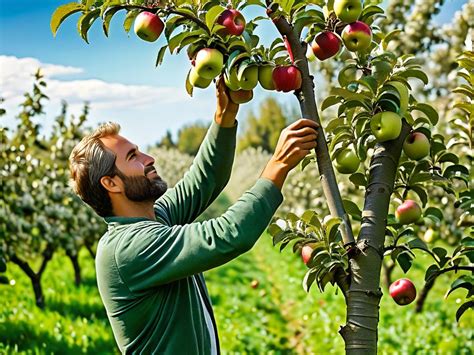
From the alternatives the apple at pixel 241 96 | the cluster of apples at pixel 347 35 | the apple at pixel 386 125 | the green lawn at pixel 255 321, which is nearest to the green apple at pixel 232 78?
the apple at pixel 241 96

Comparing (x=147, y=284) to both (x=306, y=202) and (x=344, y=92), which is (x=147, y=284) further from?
(x=306, y=202)

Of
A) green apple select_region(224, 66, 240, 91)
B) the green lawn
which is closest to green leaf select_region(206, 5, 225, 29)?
green apple select_region(224, 66, 240, 91)

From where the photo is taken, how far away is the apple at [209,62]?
1.90m

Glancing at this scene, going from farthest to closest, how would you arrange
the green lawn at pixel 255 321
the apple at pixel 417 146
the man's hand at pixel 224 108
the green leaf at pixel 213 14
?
the green lawn at pixel 255 321, the man's hand at pixel 224 108, the apple at pixel 417 146, the green leaf at pixel 213 14

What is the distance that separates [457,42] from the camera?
8.45 m

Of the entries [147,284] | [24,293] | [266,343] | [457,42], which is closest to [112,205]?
[147,284]

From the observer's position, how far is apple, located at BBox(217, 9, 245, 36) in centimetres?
193

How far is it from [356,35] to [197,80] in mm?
457

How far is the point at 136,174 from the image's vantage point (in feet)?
7.57

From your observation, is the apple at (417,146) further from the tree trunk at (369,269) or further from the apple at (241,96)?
the apple at (241,96)

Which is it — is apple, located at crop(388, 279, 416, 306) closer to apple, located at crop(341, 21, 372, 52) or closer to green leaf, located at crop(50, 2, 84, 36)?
apple, located at crop(341, 21, 372, 52)

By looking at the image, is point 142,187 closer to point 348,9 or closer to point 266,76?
point 266,76

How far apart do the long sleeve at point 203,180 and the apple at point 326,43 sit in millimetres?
A: 525

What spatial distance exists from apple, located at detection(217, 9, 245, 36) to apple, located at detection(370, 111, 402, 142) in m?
0.45
